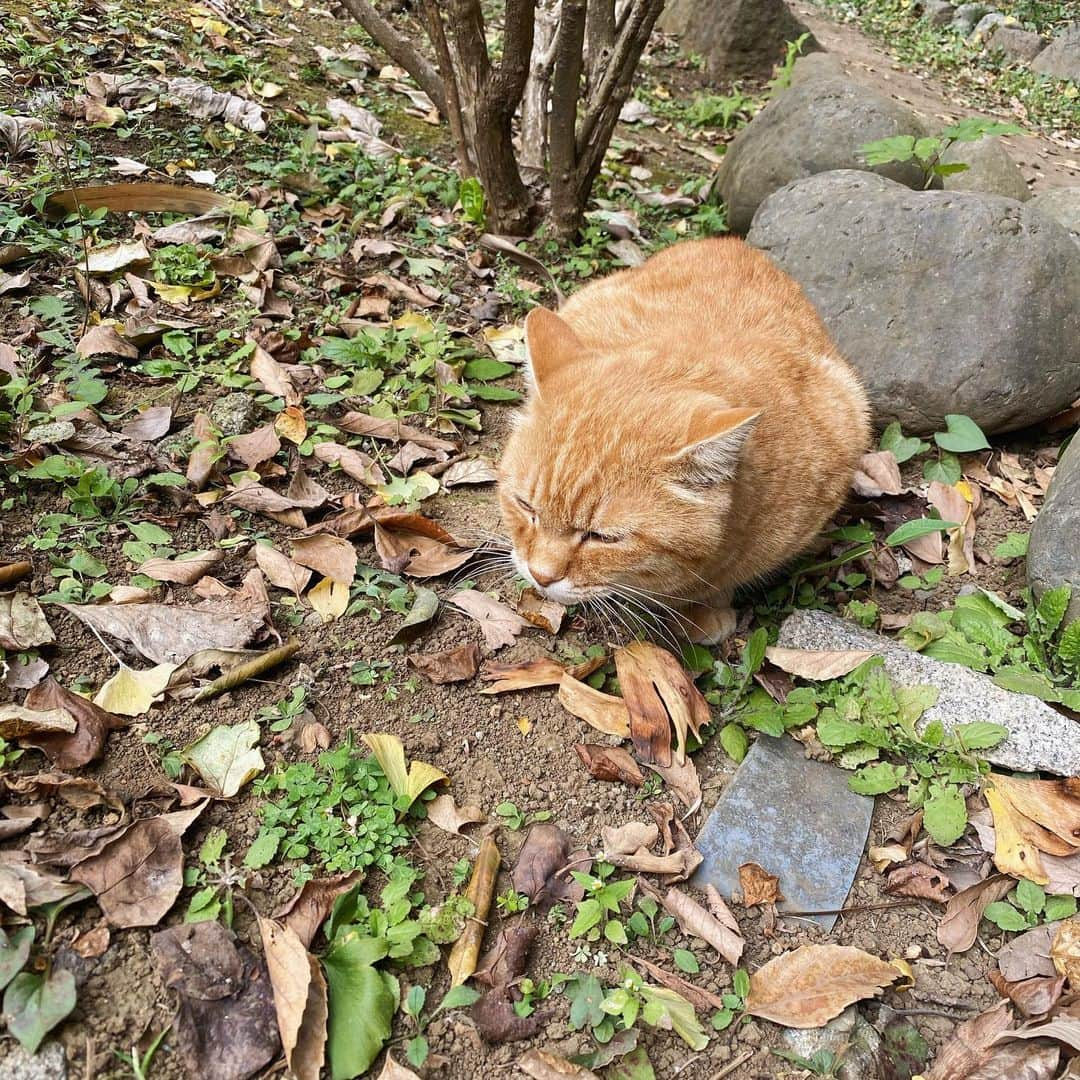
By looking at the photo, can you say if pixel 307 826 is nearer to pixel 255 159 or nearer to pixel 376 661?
pixel 376 661

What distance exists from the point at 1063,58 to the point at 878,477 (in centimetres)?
1072

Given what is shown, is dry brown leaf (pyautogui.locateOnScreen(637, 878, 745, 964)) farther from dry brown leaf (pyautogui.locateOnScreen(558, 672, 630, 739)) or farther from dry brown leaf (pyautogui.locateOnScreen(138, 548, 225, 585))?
dry brown leaf (pyautogui.locateOnScreen(138, 548, 225, 585))

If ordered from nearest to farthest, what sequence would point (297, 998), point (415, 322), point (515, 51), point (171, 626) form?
point (297, 998) < point (171, 626) < point (415, 322) < point (515, 51)

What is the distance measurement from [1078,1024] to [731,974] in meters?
0.85

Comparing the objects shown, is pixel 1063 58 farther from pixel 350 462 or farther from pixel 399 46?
pixel 350 462

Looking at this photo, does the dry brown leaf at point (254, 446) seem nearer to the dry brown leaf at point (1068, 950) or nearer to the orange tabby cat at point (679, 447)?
the orange tabby cat at point (679, 447)

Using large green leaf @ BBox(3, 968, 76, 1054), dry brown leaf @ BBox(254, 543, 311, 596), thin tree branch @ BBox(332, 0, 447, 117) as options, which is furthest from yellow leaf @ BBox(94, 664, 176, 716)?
thin tree branch @ BBox(332, 0, 447, 117)

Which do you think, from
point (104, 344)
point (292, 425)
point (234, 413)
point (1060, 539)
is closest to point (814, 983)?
point (1060, 539)

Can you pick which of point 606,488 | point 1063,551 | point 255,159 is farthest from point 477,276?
point 1063,551

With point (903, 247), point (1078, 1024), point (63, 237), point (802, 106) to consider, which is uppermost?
point (802, 106)

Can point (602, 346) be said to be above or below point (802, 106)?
below

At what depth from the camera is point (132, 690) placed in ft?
8.00

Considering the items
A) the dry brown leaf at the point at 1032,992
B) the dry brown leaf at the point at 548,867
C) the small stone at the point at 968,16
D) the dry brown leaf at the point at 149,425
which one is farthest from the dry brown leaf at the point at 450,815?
the small stone at the point at 968,16

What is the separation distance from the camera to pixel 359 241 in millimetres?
4566
